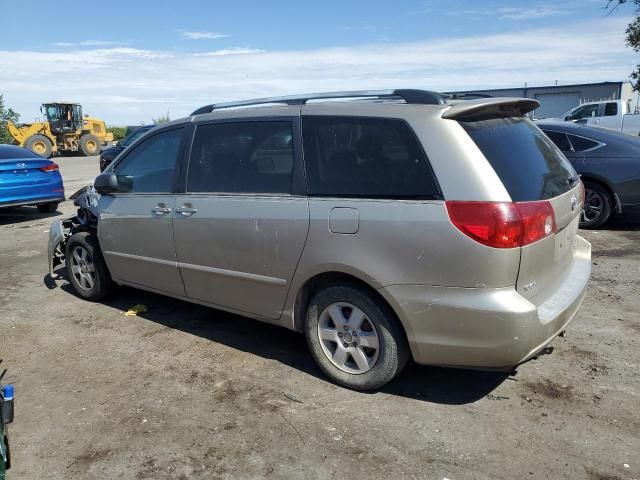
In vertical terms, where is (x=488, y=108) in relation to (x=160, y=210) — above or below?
above

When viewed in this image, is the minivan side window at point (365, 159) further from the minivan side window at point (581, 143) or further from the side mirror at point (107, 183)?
the minivan side window at point (581, 143)

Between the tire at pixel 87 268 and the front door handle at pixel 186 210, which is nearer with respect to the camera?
the front door handle at pixel 186 210

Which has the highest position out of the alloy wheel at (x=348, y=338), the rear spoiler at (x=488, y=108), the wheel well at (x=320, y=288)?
the rear spoiler at (x=488, y=108)

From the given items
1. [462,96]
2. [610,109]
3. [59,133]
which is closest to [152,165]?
[462,96]

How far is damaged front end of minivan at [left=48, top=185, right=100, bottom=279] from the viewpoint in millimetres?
5535

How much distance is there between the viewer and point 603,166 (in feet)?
25.5

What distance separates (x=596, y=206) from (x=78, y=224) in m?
6.81

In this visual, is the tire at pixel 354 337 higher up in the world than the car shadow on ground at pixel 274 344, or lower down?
higher up

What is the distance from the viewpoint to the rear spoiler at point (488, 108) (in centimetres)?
325

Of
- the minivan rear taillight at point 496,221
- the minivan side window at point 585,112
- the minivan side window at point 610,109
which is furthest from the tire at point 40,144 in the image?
the minivan rear taillight at point 496,221

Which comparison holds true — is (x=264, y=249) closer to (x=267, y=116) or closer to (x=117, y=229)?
(x=267, y=116)

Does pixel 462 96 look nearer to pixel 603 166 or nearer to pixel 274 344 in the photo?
pixel 274 344

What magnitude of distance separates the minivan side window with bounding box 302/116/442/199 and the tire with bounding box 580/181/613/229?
219 inches

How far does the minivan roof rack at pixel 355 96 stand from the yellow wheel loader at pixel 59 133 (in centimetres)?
2804
